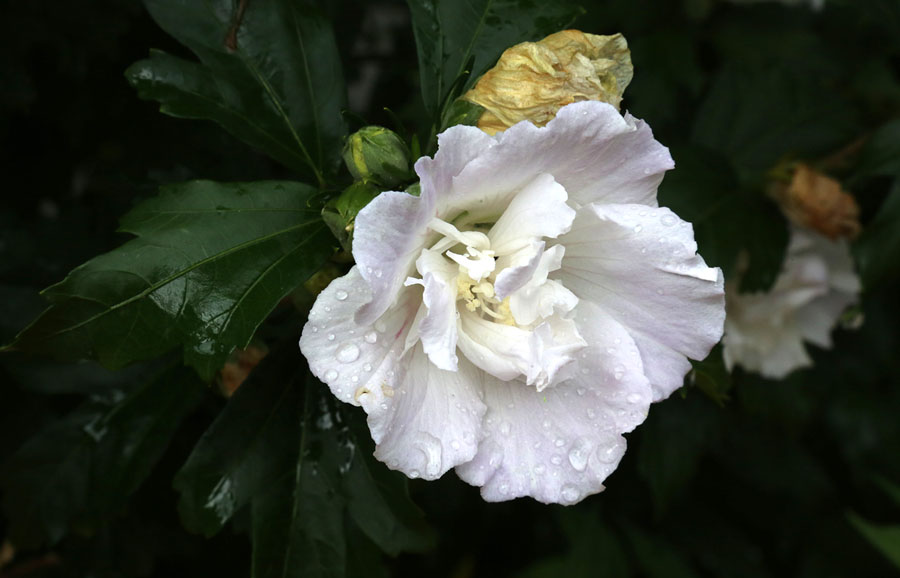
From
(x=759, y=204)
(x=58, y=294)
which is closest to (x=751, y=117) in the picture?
(x=759, y=204)

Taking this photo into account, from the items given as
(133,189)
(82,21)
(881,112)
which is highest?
(82,21)

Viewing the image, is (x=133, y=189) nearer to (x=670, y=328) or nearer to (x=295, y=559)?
(x=295, y=559)

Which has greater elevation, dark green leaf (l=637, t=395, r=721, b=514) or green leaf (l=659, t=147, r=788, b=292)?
green leaf (l=659, t=147, r=788, b=292)

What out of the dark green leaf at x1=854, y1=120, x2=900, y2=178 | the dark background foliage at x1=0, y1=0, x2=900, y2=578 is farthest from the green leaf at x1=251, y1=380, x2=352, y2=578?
the dark green leaf at x1=854, y1=120, x2=900, y2=178

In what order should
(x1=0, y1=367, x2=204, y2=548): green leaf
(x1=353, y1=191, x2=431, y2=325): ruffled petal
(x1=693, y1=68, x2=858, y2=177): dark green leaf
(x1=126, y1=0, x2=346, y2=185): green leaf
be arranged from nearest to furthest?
(x1=353, y1=191, x2=431, y2=325): ruffled petal < (x1=126, y1=0, x2=346, y2=185): green leaf < (x1=0, y1=367, x2=204, y2=548): green leaf < (x1=693, y1=68, x2=858, y2=177): dark green leaf

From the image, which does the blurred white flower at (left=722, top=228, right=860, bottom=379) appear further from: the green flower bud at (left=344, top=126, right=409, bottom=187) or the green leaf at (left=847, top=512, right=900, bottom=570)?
the green flower bud at (left=344, top=126, right=409, bottom=187)
